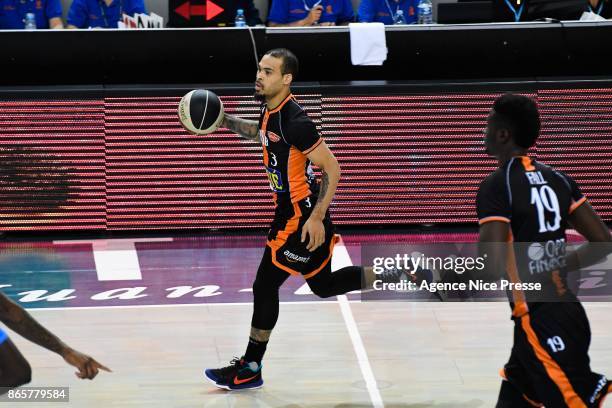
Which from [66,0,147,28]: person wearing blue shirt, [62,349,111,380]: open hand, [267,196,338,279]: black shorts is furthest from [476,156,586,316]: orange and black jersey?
[66,0,147,28]: person wearing blue shirt

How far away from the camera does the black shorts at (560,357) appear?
451 cm

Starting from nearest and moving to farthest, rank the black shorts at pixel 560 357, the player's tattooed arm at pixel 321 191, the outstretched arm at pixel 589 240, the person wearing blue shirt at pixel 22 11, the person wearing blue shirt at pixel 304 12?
the black shorts at pixel 560 357, the outstretched arm at pixel 589 240, the player's tattooed arm at pixel 321 191, the person wearing blue shirt at pixel 22 11, the person wearing blue shirt at pixel 304 12

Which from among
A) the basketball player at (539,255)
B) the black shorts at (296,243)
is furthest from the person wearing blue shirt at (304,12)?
the basketball player at (539,255)

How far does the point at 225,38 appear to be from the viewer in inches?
426

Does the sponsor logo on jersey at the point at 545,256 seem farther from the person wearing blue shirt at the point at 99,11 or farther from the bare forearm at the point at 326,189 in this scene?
the person wearing blue shirt at the point at 99,11

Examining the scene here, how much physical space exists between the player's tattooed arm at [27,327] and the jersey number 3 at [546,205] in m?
2.02

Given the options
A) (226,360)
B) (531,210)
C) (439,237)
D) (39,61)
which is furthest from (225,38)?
(531,210)

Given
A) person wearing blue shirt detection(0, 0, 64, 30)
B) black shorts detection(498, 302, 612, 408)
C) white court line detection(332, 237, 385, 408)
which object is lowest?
white court line detection(332, 237, 385, 408)

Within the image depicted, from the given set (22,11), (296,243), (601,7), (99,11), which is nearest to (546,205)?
(296,243)

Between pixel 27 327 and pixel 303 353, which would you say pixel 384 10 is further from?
pixel 27 327

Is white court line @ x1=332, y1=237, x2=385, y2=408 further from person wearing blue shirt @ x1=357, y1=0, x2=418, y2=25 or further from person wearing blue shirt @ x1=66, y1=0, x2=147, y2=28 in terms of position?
person wearing blue shirt @ x1=66, y1=0, x2=147, y2=28

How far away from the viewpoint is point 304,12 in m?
11.8

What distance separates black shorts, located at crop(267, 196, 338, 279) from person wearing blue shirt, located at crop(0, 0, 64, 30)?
582 cm

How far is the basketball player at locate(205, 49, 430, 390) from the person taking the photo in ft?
21.5
